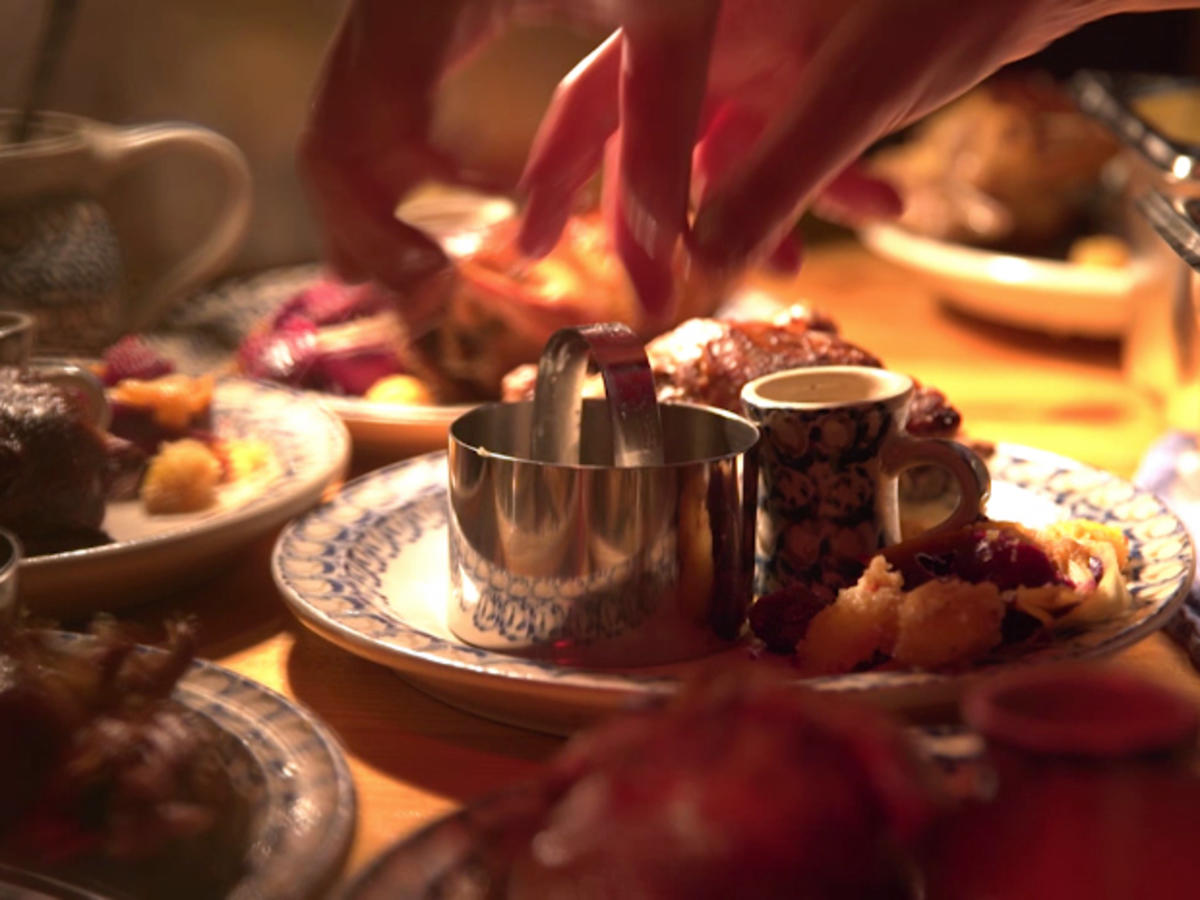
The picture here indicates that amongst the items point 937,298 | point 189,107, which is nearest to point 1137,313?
point 937,298

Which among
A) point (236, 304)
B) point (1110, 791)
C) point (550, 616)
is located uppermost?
point (1110, 791)

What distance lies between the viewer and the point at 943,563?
678mm

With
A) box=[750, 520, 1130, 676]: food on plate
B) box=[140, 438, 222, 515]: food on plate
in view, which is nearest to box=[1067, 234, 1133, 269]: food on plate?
box=[750, 520, 1130, 676]: food on plate

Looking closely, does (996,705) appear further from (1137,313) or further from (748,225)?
(1137,313)

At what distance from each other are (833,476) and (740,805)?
427 mm

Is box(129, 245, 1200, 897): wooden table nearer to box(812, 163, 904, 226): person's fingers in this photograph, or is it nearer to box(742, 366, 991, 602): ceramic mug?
box(742, 366, 991, 602): ceramic mug

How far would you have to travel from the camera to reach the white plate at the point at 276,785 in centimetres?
44

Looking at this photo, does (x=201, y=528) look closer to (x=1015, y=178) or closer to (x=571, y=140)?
(x=571, y=140)

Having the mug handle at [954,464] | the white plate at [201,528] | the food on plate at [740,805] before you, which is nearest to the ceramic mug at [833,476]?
the mug handle at [954,464]

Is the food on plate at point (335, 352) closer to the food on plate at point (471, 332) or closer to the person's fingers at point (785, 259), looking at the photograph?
the food on plate at point (471, 332)

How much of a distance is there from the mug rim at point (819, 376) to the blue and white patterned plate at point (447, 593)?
132mm

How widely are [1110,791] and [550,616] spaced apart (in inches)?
14.2

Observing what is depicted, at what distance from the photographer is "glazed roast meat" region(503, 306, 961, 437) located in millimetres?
866

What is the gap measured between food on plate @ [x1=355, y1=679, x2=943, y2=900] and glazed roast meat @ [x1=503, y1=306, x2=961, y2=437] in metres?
0.53
